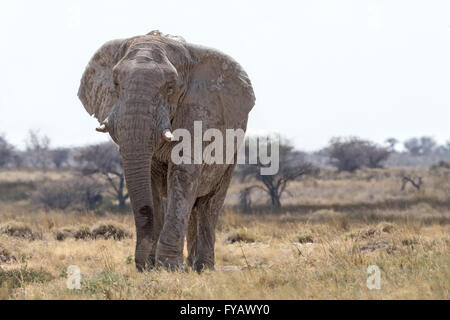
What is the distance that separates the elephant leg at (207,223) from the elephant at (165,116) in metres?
0.01

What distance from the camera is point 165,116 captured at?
6695 mm

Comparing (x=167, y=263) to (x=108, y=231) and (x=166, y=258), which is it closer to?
(x=166, y=258)

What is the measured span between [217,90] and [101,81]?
1494 millimetres

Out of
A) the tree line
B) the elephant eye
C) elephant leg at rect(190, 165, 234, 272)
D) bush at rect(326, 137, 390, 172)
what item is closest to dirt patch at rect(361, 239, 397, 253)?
elephant leg at rect(190, 165, 234, 272)

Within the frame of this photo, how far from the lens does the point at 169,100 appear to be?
22.8 ft

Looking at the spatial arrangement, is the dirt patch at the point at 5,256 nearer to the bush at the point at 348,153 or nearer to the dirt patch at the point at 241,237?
the dirt patch at the point at 241,237

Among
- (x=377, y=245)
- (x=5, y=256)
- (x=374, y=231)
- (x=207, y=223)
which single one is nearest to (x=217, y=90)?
(x=207, y=223)

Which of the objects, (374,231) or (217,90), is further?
(374,231)

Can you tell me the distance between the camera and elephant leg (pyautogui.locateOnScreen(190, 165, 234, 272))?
8805 millimetres

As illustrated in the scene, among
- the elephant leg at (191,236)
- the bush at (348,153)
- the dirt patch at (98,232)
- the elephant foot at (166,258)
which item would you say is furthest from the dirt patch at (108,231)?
the bush at (348,153)

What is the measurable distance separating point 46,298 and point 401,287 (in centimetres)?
319

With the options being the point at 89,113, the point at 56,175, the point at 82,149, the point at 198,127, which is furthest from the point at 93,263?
the point at 56,175

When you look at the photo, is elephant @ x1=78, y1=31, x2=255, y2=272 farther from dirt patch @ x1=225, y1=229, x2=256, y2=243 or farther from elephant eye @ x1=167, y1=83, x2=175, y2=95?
dirt patch @ x1=225, y1=229, x2=256, y2=243
